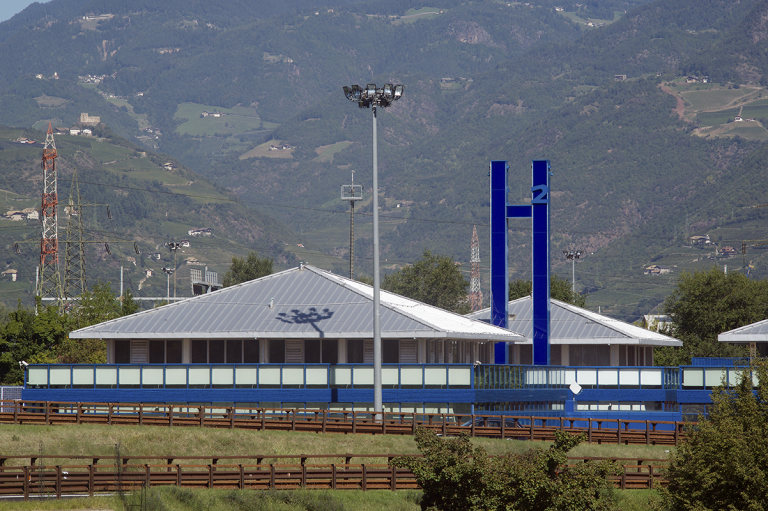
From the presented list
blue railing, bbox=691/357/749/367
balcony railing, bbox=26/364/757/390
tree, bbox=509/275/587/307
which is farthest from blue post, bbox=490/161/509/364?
tree, bbox=509/275/587/307

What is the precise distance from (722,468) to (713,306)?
82453 mm

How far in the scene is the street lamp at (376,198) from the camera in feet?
151

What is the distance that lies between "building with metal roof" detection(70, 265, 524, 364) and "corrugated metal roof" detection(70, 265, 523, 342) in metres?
0.05

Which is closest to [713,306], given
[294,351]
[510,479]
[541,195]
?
[541,195]

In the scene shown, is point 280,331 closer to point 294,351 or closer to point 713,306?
point 294,351

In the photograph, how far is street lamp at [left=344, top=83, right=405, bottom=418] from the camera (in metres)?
46.0

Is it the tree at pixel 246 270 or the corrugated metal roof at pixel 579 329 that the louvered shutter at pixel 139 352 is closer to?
the corrugated metal roof at pixel 579 329

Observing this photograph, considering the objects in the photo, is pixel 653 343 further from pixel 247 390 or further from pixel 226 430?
pixel 226 430

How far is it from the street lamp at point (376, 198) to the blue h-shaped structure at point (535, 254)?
1697cm

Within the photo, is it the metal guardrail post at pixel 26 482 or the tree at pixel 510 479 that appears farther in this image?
the metal guardrail post at pixel 26 482

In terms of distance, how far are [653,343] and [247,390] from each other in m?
31.2

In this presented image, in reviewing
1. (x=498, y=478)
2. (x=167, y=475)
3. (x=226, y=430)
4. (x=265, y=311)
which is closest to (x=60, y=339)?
(x=265, y=311)

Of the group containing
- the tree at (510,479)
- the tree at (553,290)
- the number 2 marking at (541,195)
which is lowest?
the tree at (510,479)

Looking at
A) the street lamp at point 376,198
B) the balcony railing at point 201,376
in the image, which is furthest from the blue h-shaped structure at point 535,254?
the street lamp at point 376,198
